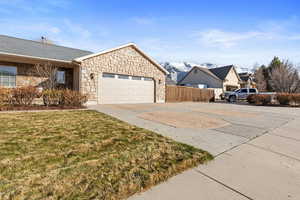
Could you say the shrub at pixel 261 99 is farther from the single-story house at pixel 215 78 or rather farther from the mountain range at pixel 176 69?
the mountain range at pixel 176 69

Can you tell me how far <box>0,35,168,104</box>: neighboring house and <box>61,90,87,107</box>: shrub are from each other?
1.51m

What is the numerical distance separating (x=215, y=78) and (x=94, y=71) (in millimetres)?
23301

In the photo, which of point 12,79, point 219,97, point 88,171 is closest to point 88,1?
point 12,79

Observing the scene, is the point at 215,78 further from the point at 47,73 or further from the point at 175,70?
the point at 175,70

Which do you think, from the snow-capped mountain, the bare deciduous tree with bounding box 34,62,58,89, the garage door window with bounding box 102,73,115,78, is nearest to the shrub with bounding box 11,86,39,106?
the bare deciduous tree with bounding box 34,62,58,89

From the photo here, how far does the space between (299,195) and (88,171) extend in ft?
9.82

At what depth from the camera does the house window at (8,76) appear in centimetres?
1063

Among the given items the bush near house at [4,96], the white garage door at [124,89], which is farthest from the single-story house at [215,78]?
the bush near house at [4,96]

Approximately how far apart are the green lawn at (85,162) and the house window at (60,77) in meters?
9.64

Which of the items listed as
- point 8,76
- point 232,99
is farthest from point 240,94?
point 8,76

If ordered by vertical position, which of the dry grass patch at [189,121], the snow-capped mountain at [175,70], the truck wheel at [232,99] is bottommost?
the dry grass patch at [189,121]

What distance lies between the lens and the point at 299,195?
6.36 feet

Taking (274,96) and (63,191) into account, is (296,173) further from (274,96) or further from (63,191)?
(274,96)

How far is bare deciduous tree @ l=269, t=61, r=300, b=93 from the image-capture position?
23.6 metres
